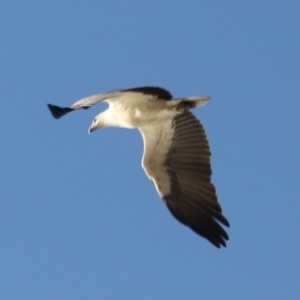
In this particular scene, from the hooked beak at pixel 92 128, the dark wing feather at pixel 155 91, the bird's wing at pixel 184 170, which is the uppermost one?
the dark wing feather at pixel 155 91

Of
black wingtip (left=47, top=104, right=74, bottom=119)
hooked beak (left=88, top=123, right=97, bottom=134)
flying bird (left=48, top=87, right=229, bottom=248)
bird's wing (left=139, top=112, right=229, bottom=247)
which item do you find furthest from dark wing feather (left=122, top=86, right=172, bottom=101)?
hooked beak (left=88, top=123, right=97, bottom=134)

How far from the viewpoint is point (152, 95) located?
1411 cm

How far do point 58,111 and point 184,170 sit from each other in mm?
3075

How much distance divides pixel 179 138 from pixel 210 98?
1.04 m

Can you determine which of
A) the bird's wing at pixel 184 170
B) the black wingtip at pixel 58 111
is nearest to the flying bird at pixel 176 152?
the bird's wing at pixel 184 170

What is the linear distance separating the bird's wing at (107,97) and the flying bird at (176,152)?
0.09ft

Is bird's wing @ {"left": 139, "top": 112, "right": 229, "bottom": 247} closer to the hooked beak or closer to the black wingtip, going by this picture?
the hooked beak

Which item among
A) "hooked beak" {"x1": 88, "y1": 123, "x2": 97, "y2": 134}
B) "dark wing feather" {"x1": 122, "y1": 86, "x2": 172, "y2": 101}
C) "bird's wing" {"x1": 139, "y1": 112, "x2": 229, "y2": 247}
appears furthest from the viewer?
"hooked beak" {"x1": 88, "y1": 123, "x2": 97, "y2": 134}

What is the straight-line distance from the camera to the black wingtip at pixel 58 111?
12602mm

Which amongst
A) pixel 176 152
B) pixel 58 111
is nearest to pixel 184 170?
pixel 176 152

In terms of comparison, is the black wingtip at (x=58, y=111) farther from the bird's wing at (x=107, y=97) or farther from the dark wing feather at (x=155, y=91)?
the dark wing feather at (x=155, y=91)

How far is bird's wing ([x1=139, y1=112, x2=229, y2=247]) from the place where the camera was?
47.9 ft

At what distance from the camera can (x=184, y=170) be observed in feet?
49.5

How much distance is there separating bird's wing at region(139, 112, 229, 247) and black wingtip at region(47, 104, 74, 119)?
107 inches
